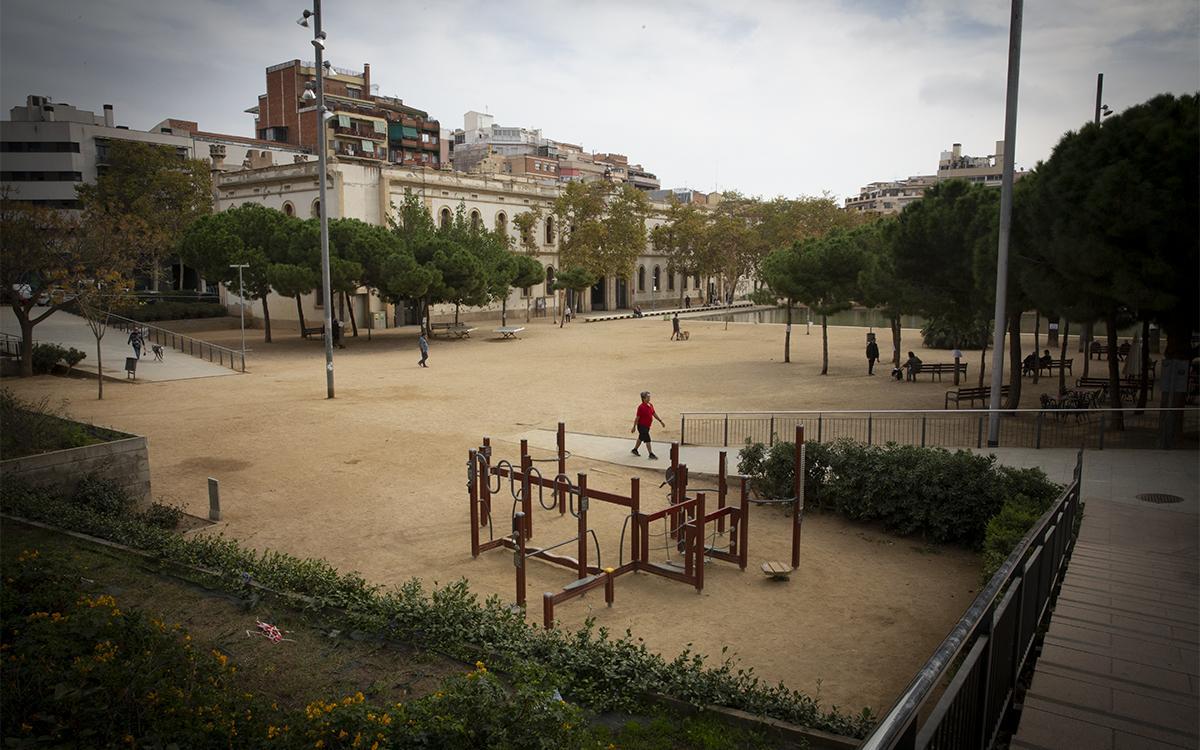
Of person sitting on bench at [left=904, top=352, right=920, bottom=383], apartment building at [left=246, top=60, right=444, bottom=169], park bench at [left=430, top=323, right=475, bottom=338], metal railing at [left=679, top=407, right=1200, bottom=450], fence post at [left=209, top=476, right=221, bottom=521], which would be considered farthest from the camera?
apartment building at [left=246, top=60, right=444, bottom=169]

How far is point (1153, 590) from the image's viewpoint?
23.8 feet

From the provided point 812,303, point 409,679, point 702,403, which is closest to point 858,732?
point 409,679

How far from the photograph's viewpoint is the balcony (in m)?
80.0

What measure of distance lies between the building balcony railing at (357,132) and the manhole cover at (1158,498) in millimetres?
79359

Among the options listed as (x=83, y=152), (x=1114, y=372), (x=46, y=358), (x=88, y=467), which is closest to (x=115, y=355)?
(x=46, y=358)

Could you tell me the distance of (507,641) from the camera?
7.71 metres

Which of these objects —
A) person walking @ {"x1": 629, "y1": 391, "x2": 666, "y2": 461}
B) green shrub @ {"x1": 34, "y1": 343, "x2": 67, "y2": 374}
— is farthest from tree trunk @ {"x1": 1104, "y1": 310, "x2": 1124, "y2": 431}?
green shrub @ {"x1": 34, "y1": 343, "x2": 67, "y2": 374}

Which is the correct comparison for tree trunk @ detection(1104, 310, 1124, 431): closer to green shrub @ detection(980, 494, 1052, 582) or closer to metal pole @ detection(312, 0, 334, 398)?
green shrub @ detection(980, 494, 1052, 582)

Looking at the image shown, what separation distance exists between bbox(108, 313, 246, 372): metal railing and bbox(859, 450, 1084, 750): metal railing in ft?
106

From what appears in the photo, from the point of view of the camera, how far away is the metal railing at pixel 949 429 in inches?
671

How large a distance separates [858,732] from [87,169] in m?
78.8

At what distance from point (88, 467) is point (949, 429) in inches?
702

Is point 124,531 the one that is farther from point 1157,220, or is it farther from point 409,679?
point 1157,220

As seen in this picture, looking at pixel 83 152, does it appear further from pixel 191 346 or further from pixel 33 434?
pixel 33 434
